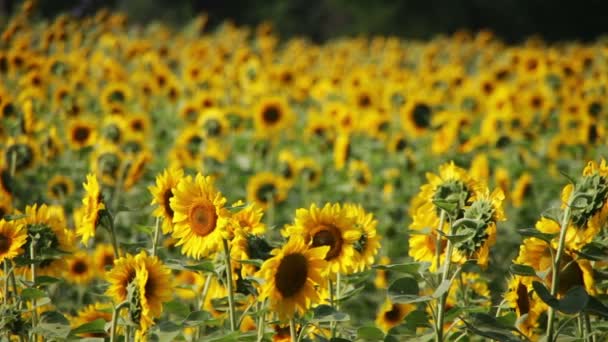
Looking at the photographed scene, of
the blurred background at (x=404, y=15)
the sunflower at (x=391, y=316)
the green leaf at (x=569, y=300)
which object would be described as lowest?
the sunflower at (x=391, y=316)

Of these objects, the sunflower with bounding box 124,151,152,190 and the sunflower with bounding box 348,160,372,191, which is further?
the sunflower with bounding box 348,160,372,191

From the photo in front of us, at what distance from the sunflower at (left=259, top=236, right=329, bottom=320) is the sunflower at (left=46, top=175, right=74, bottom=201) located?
106 inches

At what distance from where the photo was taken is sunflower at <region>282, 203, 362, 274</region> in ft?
6.51

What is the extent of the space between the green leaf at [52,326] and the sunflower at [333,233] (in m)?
0.54

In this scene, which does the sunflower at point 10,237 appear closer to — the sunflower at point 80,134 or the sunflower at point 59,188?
the sunflower at point 59,188

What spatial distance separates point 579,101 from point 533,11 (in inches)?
623

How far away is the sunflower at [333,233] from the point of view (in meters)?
1.98

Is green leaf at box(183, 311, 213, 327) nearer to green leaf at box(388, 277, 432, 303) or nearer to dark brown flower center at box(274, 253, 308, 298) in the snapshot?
dark brown flower center at box(274, 253, 308, 298)

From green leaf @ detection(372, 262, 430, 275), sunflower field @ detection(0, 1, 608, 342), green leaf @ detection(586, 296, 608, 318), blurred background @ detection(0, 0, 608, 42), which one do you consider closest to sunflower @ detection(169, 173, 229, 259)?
sunflower field @ detection(0, 1, 608, 342)

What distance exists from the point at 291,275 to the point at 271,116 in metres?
3.82

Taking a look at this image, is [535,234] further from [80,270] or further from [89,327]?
[80,270]

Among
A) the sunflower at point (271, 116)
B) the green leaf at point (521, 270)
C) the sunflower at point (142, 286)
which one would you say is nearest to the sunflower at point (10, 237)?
the sunflower at point (142, 286)

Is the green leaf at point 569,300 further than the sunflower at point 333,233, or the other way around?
the sunflower at point 333,233

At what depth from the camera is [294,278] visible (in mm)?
1807
